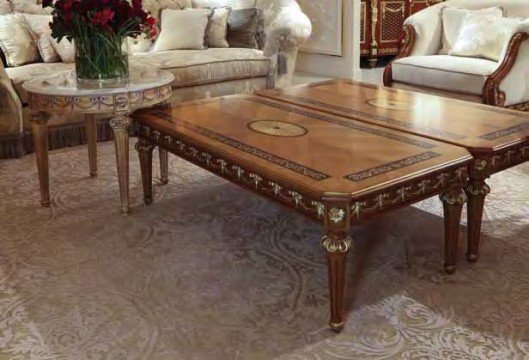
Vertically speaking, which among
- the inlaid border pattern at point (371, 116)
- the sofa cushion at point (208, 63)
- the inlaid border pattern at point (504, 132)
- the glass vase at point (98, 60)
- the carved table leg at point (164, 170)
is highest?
the glass vase at point (98, 60)

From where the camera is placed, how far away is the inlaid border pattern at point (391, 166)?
5.94 feet

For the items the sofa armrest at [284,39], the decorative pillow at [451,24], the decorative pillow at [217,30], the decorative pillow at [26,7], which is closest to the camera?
the decorative pillow at [26,7]

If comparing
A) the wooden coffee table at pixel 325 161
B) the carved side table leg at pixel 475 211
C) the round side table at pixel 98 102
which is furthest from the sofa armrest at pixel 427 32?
the carved side table leg at pixel 475 211

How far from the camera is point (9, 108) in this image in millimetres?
3410

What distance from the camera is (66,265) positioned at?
7.43 feet

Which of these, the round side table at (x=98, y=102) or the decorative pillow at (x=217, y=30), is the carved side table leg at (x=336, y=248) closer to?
the round side table at (x=98, y=102)

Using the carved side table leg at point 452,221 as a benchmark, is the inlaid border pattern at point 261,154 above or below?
above

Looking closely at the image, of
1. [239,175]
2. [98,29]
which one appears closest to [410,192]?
[239,175]

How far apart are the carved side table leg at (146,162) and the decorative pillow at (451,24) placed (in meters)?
2.42

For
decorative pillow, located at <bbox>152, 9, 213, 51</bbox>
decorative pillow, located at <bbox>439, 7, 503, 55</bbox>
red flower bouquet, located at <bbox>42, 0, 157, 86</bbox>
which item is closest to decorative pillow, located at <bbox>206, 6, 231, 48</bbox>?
decorative pillow, located at <bbox>152, 9, 213, 51</bbox>

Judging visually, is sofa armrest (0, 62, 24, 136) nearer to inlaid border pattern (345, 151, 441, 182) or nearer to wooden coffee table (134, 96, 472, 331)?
wooden coffee table (134, 96, 472, 331)

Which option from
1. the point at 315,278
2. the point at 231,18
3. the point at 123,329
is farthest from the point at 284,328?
the point at 231,18

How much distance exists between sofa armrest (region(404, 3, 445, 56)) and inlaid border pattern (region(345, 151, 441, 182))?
8.13 feet

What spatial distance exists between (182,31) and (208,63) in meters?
0.50
